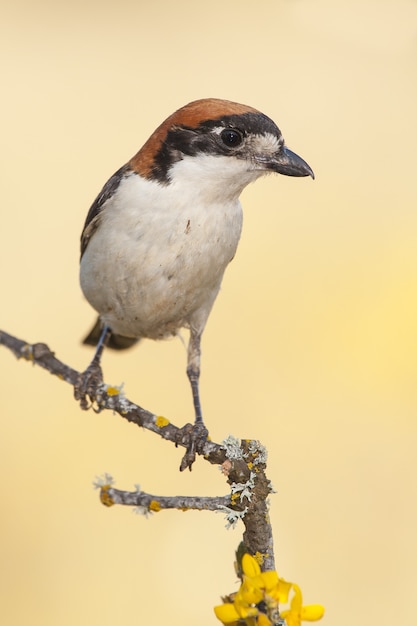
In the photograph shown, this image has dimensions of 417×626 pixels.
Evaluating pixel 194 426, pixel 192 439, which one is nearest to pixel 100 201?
pixel 194 426

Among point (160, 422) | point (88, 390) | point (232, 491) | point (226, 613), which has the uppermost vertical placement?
point (88, 390)

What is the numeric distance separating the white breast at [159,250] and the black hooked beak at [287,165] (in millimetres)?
279

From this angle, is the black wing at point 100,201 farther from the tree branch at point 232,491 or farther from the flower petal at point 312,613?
the flower petal at point 312,613

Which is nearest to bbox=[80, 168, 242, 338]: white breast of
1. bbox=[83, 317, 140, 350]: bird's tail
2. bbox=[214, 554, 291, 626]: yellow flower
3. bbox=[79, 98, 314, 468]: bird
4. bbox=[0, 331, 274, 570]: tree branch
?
bbox=[79, 98, 314, 468]: bird

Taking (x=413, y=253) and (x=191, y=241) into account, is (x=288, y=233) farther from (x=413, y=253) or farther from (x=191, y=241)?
(x=191, y=241)

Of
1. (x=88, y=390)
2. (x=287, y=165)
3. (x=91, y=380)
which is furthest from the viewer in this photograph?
(x=91, y=380)

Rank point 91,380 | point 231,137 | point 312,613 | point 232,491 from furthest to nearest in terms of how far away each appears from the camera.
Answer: point 91,380 → point 231,137 → point 232,491 → point 312,613

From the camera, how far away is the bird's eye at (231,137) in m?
3.33

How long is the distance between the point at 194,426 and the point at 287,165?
41.9 inches

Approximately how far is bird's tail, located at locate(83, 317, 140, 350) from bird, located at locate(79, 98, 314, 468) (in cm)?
84

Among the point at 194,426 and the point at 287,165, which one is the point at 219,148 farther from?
the point at 194,426

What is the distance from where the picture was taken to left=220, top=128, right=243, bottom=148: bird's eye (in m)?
3.33

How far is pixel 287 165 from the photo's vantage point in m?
3.45

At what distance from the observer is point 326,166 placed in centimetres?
797
